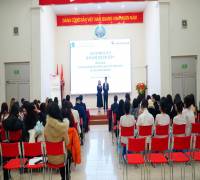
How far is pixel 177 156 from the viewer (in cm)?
575

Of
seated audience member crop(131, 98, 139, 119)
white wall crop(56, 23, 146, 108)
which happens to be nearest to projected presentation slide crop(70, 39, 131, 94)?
white wall crop(56, 23, 146, 108)

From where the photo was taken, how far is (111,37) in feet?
62.2

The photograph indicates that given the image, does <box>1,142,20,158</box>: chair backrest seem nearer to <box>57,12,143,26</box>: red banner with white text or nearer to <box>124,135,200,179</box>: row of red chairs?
<box>124,135,200,179</box>: row of red chairs

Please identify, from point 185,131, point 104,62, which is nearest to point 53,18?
point 104,62

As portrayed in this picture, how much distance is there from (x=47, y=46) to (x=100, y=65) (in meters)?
3.87

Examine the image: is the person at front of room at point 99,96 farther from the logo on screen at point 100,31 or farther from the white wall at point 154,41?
the logo on screen at point 100,31

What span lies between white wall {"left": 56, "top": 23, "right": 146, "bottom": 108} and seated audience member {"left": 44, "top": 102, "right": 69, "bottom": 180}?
44.8ft

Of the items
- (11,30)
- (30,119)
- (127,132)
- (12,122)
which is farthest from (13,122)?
(11,30)

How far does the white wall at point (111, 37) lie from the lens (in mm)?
19016

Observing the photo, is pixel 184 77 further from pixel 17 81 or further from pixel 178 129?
pixel 178 129

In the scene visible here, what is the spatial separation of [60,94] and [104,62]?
3057 millimetres

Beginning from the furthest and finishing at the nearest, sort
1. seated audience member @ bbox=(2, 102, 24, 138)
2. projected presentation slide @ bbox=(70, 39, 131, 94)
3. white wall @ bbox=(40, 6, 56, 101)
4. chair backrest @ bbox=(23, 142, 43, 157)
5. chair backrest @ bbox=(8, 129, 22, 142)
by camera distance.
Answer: projected presentation slide @ bbox=(70, 39, 131, 94) → white wall @ bbox=(40, 6, 56, 101) → chair backrest @ bbox=(8, 129, 22, 142) → seated audience member @ bbox=(2, 102, 24, 138) → chair backrest @ bbox=(23, 142, 43, 157)

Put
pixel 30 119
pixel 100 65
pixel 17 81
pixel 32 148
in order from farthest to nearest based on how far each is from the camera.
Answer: pixel 100 65 < pixel 17 81 < pixel 30 119 < pixel 32 148

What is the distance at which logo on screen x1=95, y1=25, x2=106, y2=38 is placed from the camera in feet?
62.2
